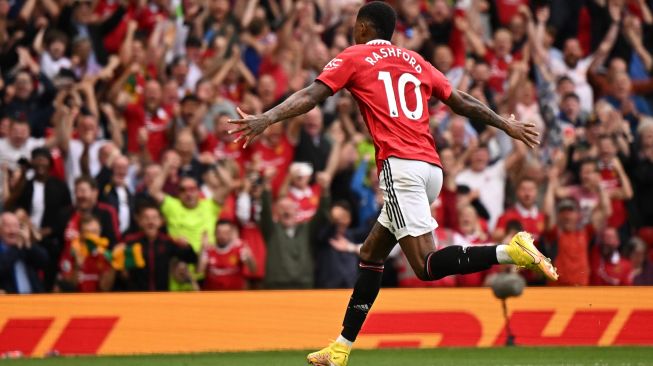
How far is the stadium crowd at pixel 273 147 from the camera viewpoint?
14.3 metres

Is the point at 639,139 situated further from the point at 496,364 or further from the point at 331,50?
the point at 496,364

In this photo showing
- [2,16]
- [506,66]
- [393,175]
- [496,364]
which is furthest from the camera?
[506,66]

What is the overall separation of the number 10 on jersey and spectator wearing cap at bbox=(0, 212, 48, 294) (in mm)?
5676

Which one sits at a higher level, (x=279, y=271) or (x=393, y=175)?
(x=393, y=175)

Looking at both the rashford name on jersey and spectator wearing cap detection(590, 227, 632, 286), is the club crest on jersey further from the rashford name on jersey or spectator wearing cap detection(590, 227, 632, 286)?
spectator wearing cap detection(590, 227, 632, 286)

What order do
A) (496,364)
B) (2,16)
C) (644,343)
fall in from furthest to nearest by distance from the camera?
(2,16), (644,343), (496,364)

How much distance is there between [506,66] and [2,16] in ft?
22.6

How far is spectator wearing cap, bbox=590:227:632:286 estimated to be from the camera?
601 inches

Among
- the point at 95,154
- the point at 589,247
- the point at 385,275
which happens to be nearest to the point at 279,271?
the point at 385,275

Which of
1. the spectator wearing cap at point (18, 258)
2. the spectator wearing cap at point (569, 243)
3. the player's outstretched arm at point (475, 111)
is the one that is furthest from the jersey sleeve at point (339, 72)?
the spectator wearing cap at point (569, 243)

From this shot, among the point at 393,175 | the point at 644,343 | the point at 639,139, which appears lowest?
the point at 644,343

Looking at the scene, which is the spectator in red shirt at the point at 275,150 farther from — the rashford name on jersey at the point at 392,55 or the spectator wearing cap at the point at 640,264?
the rashford name on jersey at the point at 392,55

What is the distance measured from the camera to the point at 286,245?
47.4 feet

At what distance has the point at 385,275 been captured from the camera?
48.5 ft
